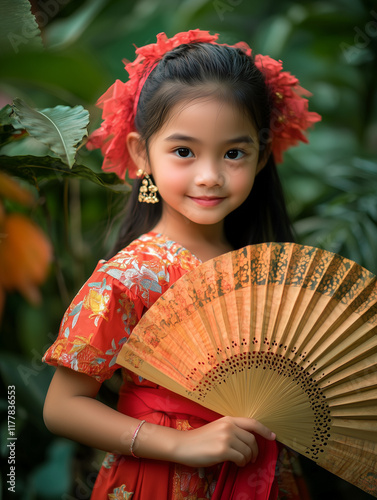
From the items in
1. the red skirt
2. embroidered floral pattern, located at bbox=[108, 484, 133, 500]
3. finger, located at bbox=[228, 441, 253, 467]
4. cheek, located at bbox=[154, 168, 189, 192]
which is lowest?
embroidered floral pattern, located at bbox=[108, 484, 133, 500]

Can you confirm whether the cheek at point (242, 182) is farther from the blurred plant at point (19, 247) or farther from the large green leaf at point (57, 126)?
the blurred plant at point (19, 247)

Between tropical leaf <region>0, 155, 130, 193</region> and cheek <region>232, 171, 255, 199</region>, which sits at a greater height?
cheek <region>232, 171, 255, 199</region>

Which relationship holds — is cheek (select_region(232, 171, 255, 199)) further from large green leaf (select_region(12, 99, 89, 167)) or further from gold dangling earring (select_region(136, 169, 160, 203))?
large green leaf (select_region(12, 99, 89, 167))

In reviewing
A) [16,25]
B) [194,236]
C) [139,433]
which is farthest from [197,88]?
[139,433]

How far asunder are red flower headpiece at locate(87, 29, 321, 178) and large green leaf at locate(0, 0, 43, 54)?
8.8 inches

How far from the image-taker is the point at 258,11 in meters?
1.97

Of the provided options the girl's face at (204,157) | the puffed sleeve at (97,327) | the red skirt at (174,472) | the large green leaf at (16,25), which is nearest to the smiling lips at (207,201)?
the girl's face at (204,157)

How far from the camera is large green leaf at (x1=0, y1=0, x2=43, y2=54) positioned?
3.90 feet

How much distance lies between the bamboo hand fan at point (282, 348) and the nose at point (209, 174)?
0.17 meters

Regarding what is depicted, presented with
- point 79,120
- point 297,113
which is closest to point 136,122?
point 79,120

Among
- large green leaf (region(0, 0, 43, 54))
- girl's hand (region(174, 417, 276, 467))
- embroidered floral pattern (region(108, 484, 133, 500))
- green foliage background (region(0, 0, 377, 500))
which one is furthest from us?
green foliage background (region(0, 0, 377, 500))

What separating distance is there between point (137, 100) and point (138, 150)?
0.38 ft

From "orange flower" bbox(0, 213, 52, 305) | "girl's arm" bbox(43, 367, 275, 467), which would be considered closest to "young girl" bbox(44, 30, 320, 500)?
"girl's arm" bbox(43, 367, 275, 467)

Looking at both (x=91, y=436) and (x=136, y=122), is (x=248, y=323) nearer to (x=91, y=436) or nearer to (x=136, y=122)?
(x=91, y=436)
